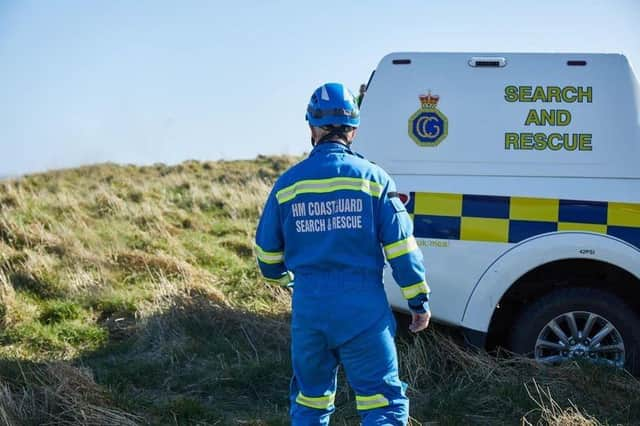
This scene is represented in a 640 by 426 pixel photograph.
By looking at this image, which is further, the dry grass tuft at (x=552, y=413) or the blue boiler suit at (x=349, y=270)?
the dry grass tuft at (x=552, y=413)

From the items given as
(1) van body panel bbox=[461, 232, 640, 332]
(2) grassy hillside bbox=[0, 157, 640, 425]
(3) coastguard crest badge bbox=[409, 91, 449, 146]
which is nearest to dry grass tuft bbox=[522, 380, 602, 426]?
(2) grassy hillside bbox=[0, 157, 640, 425]

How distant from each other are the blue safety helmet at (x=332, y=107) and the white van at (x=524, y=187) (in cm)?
148

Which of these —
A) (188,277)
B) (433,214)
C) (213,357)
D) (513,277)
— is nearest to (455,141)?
(433,214)

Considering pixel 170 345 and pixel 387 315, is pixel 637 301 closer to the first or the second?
pixel 387 315

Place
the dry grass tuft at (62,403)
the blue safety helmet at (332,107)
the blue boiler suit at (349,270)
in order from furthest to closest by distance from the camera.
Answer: the dry grass tuft at (62,403) → the blue safety helmet at (332,107) → the blue boiler suit at (349,270)

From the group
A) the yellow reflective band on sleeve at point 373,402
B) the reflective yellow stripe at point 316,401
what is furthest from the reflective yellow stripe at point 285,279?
the yellow reflective band on sleeve at point 373,402

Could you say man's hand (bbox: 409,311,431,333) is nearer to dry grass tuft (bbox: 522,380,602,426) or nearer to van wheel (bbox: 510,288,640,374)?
dry grass tuft (bbox: 522,380,602,426)

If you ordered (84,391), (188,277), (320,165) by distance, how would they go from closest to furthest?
(320,165)
(84,391)
(188,277)

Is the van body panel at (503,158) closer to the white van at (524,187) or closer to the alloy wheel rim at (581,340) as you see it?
the white van at (524,187)

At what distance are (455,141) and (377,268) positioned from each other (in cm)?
172

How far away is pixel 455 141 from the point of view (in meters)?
4.66

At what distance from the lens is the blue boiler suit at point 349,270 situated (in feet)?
10.3

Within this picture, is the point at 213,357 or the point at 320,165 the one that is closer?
the point at 320,165

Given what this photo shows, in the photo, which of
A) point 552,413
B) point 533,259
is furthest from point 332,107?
point 552,413
